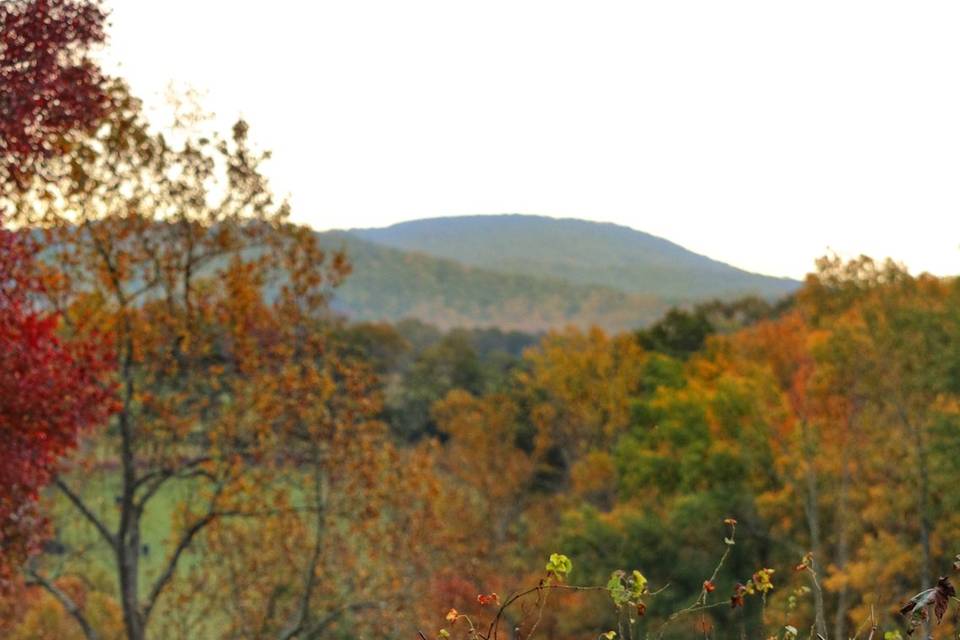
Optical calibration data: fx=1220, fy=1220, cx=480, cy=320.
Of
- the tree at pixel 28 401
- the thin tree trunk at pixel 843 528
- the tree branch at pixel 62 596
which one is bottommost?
the thin tree trunk at pixel 843 528

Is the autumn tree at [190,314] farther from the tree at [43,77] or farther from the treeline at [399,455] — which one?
the tree at [43,77]

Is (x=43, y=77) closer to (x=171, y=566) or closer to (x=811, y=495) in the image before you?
(x=171, y=566)

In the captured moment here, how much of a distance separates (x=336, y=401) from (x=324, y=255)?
11.1 feet

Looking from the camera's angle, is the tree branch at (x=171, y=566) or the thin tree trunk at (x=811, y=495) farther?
the thin tree trunk at (x=811, y=495)

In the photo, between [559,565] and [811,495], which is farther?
[811,495]

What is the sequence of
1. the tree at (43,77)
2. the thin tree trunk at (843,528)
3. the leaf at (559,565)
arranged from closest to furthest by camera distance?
the leaf at (559,565) → the tree at (43,77) → the thin tree trunk at (843,528)

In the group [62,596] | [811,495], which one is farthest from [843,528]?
[62,596]

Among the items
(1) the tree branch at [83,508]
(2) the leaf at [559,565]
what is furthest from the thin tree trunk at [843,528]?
A: (2) the leaf at [559,565]

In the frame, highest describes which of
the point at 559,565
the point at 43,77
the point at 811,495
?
the point at 43,77

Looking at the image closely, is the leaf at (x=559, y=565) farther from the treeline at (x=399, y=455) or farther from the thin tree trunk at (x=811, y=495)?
the thin tree trunk at (x=811, y=495)

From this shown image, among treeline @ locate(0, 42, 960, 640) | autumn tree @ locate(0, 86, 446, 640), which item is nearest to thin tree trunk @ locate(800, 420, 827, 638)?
treeline @ locate(0, 42, 960, 640)

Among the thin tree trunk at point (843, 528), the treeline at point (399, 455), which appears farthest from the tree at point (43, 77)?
the thin tree trunk at point (843, 528)

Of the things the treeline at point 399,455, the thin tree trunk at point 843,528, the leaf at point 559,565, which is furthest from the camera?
the thin tree trunk at point 843,528

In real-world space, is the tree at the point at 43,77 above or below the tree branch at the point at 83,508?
above
